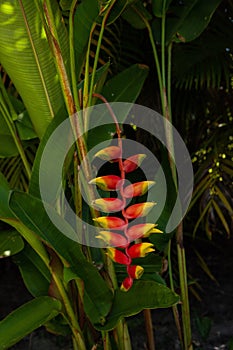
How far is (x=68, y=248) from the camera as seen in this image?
1245mm

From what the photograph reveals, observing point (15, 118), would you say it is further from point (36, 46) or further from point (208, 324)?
point (208, 324)

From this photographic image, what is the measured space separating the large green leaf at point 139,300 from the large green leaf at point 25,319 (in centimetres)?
12

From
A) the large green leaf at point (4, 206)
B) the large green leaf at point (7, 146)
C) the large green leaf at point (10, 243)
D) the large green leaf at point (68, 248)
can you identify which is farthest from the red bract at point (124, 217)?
the large green leaf at point (7, 146)

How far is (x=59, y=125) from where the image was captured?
1316 mm

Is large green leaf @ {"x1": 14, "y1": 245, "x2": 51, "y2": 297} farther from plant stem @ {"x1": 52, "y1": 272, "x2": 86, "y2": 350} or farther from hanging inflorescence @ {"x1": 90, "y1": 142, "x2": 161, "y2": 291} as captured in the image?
hanging inflorescence @ {"x1": 90, "y1": 142, "x2": 161, "y2": 291}

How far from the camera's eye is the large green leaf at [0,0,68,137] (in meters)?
1.29

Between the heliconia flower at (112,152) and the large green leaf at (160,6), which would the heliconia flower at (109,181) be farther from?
the large green leaf at (160,6)

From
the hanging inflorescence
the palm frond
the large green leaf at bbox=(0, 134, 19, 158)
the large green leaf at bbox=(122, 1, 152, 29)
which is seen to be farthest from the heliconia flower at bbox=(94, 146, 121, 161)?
the palm frond

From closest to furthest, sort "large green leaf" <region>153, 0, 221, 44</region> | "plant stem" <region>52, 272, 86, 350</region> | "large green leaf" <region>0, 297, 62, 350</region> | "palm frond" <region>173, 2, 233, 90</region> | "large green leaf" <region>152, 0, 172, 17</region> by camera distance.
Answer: "large green leaf" <region>0, 297, 62, 350</region> < "plant stem" <region>52, 272, 86, 350</region> < "large green leaf" <region>152, 0, 172, 17</region> < "large green leaf" <region>153, 0, 221, 44</region> < "palm frond" <region>173, 2, 233, 90</region>

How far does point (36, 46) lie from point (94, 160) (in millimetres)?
352

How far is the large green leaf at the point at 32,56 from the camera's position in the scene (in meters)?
1.29

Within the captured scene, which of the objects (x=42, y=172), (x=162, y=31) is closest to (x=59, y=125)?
(x=42, y=172)

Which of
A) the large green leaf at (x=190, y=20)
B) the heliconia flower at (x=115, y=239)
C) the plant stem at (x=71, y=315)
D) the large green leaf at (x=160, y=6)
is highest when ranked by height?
the large green leaf at (x=160, y=6)

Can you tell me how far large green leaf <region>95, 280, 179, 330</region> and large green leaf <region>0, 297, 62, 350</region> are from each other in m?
0.12
